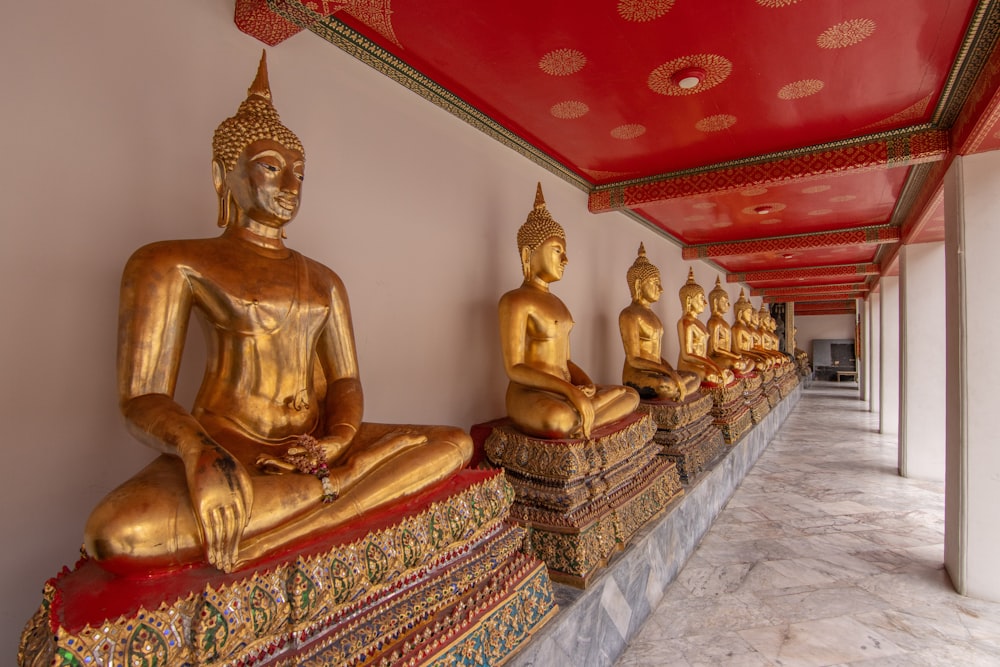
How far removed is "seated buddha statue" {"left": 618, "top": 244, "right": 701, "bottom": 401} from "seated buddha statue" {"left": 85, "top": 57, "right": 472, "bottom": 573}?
8.67ft

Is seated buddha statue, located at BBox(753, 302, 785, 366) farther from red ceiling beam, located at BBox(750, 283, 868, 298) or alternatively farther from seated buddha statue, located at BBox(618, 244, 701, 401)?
seated buddha statue, located at BBox(618, 244, 701, 401)

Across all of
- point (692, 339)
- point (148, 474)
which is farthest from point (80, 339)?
point (692, 339)

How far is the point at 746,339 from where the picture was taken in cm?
828

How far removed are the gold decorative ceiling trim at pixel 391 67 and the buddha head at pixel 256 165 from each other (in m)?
0.48

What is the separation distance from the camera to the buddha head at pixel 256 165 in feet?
5.40

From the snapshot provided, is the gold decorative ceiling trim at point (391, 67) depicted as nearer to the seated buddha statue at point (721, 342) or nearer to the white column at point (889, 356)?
the seated buddha statue at point (721, 342)

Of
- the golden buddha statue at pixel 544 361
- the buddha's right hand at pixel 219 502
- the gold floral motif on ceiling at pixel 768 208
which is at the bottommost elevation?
the buddha's right hand at pixel 219 502

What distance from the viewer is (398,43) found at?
2492mm

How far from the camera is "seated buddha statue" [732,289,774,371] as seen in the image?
7434 millimetres

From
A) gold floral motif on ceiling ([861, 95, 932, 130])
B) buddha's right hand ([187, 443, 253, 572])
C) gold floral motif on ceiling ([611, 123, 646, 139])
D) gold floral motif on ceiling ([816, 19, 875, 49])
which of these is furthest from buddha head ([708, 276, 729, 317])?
buddha's right hand ([187, 443, 253, 572])

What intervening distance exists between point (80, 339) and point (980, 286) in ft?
14.0

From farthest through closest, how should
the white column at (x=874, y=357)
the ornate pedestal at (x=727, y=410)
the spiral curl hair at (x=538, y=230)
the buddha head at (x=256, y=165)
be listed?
the white column at (x=874, y=357)
the ornate pedestal at (x=727, y=410)
the spiral curl hair at (x=538, y=230)
the buddha head at (x=256, y=165)

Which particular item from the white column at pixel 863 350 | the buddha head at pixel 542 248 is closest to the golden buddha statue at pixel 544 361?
the buddha head at pixel 542 248

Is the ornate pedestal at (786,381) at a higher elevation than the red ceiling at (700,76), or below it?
below
